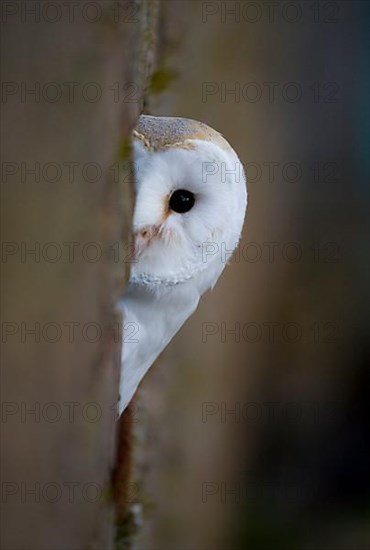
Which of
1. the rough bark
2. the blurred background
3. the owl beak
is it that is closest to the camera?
the rough bark

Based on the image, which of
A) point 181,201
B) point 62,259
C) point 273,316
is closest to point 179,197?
point 181,201

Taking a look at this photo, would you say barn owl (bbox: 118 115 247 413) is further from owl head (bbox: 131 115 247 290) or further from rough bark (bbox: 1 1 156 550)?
rough bark (bbox: 1 1 156 550)

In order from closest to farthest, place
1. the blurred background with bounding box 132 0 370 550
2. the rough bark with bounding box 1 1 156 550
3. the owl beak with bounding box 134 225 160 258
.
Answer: the rough bark with bounding box 1 1 156 550, the owl beak with bounding box 134 225 160 258, the blurred background with bounding box 132 0 370 550

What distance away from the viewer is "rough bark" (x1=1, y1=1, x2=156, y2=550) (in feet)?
1.49

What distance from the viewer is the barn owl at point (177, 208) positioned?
1.02m

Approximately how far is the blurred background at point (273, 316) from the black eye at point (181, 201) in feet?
1.80

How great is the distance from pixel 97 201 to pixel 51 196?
3cm

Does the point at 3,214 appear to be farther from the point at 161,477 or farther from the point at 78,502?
the point at 161,477

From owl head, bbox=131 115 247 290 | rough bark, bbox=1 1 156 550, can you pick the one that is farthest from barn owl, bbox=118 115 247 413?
rough bark, bbox=1 1 156 550

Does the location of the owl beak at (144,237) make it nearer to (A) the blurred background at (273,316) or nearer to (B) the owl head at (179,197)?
(B) the owl head at (179,197)

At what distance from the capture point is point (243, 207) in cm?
111

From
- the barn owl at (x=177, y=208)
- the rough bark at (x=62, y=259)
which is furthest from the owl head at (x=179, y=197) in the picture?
the rough bark at (x=62, y=259)

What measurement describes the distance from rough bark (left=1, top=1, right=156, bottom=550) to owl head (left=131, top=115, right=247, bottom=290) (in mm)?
499

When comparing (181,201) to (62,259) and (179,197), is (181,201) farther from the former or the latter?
(62,259)
